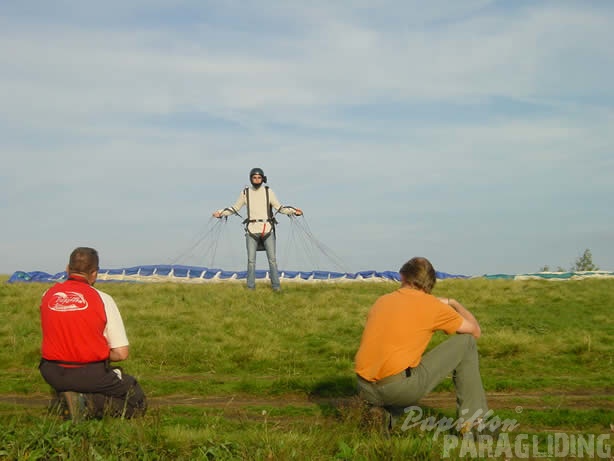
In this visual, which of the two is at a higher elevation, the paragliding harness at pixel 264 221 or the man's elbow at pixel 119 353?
the paragliding harness at pixel 264 221

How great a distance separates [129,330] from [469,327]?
7.96 metres

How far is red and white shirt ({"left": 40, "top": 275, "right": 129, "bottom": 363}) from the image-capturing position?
7029 mm

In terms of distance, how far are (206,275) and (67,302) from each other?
784 inches

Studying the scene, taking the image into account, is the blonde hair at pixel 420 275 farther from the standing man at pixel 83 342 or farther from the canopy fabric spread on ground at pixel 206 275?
the canopy fabric spread on ground at pixel 206 275

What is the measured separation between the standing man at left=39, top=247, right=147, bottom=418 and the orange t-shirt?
2413mm

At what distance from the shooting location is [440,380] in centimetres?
678

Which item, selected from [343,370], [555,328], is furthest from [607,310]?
[343,370]

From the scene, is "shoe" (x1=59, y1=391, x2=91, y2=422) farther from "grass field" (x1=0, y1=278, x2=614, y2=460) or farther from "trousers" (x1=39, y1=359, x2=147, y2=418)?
"grass field" (x1=0, y1=278, x2=614, y2=460)

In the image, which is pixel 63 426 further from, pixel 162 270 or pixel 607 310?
pixel 162 270

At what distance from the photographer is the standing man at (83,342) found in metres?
7.04

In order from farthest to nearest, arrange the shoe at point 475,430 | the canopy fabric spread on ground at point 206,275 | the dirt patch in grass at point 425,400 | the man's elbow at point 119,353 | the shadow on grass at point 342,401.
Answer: the canopy fabric spread on ground at point 206,275 → the dirt patch in grass at point 425,400 → the man's elbow at point 119,353 → the shadow on grass at point 342,401 → the shoe at point 475,430

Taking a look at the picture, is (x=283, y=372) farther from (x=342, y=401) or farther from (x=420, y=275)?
(x=420, y=275)

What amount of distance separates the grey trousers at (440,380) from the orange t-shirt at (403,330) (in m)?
0.10

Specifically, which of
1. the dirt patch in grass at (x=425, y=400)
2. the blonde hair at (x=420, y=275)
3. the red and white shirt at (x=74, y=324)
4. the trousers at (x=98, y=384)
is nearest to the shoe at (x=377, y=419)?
the blonde hair at (x=420, y=275)
